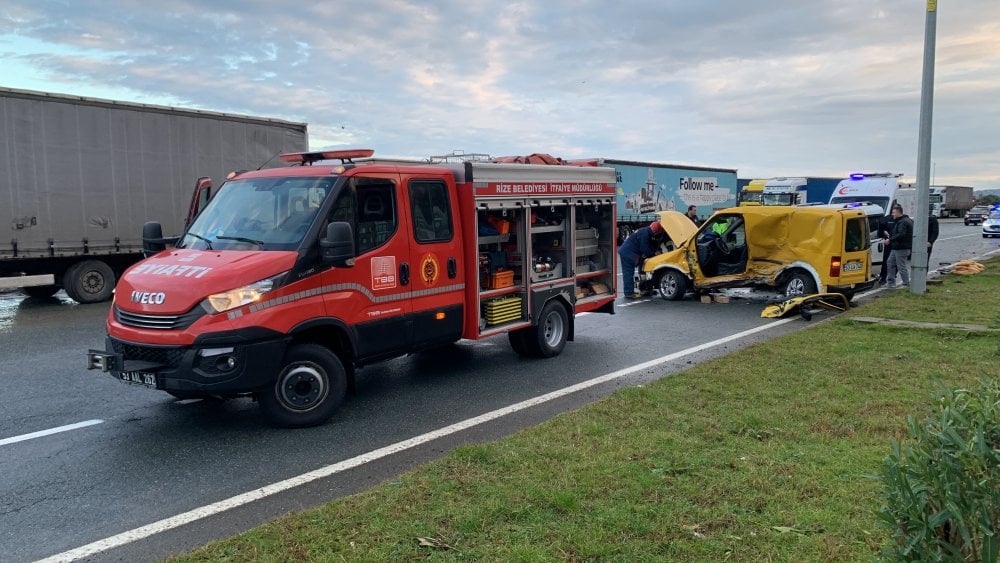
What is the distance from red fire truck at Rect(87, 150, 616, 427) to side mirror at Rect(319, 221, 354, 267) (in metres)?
0.01

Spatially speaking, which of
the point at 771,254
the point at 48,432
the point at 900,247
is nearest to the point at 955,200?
the point at 900,247

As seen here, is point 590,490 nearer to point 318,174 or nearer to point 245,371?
point 245,371

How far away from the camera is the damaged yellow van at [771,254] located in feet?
41.8

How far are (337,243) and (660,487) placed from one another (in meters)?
3.32

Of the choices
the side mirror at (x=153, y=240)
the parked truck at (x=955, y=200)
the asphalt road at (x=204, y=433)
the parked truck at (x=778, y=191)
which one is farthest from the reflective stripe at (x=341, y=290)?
the parked truck at (x=955, y=200)

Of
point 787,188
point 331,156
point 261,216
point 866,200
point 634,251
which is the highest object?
point 787,188

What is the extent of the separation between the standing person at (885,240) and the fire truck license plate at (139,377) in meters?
14.7

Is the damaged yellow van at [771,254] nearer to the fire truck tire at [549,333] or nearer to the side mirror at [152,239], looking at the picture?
the fire truck tire at [549,333]

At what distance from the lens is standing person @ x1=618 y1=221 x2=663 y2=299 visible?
48.7 ft

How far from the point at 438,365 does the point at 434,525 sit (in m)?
4.82

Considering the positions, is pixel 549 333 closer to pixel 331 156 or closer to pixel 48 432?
pixel 331 156

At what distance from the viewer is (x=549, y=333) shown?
930cm

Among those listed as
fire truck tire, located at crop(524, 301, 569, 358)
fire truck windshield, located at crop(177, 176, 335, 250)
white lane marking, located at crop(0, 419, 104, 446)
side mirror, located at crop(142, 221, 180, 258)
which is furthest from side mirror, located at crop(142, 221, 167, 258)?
fire truck tire, located at crop(524, 301, 569, 358)

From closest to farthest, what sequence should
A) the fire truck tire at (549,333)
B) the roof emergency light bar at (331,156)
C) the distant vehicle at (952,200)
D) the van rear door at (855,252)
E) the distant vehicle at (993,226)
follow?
the roof emergency light bar at (331,156) < the fire truck tire at (549,333) < the van rear door at (855,252) < the distant vehicle at (993,226) < the distant vehicle at (952,200)
